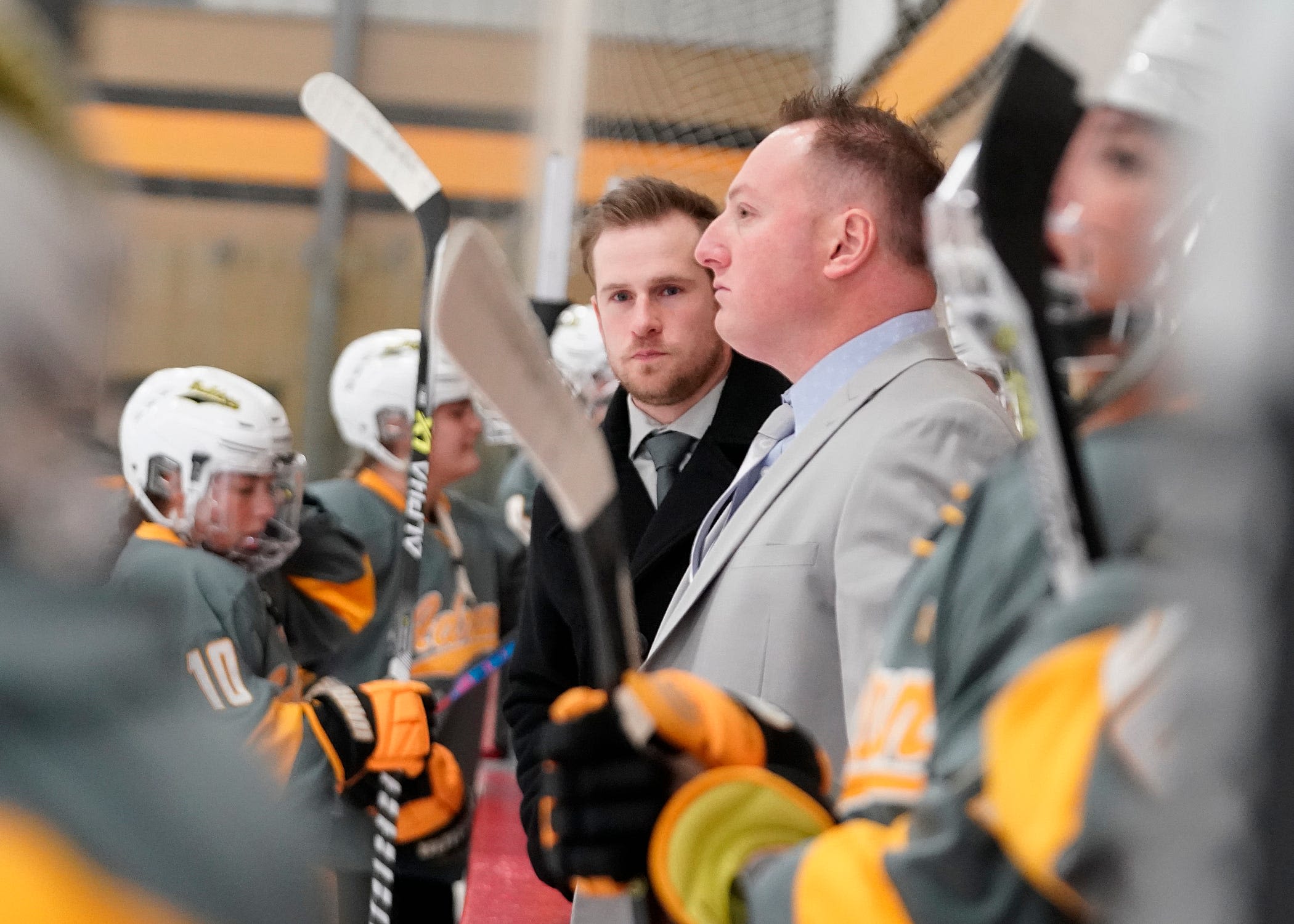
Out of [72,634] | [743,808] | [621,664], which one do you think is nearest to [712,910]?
[743,808]

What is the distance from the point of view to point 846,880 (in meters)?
0.82

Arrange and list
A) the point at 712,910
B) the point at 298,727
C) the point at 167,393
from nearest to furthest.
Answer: the point at 712,910 < the point at 298,727 < the point at 167,393

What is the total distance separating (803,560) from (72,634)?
108 centimetres

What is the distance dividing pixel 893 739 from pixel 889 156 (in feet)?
3.37

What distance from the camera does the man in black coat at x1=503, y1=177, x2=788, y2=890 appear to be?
7.57 ft

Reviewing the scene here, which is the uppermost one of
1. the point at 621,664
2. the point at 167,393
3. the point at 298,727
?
the point at 621,664

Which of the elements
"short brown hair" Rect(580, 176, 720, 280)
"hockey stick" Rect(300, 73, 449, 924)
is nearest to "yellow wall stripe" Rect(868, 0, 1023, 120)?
"short brown hair" Rect(580, 176, 720, 280)

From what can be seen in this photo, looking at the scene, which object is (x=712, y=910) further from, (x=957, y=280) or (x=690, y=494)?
(x=690, y=494)

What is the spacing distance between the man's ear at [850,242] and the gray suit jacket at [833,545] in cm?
16

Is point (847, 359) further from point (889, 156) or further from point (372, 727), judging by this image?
point (372, 727)

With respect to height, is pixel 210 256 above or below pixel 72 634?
below

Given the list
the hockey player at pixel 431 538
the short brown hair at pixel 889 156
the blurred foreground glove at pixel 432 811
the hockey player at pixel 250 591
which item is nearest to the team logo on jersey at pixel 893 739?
the short brown hair at pixel 889 156

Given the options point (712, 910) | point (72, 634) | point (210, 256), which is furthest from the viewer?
point (210, 256)

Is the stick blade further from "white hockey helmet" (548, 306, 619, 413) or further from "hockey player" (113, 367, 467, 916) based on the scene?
"white hockey helmet" (548, 306, 619, 413)
